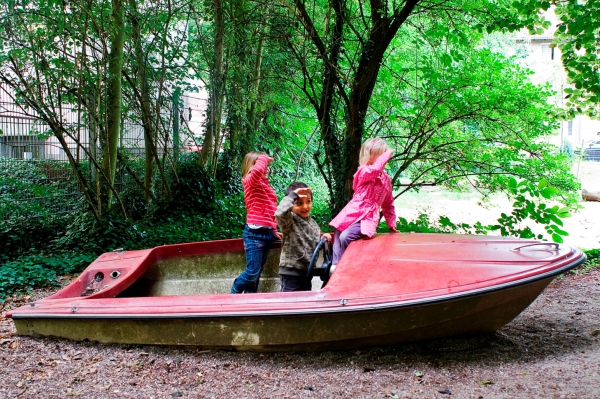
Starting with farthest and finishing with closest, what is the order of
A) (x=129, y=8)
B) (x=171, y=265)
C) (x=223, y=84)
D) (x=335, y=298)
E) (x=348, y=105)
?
(x=223, y=84), (x=129, y=8), (x=348, y=105), (x=171, y=265), (x=335, y=298)

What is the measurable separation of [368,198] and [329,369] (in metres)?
1.37

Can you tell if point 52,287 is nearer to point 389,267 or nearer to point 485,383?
point 389,267

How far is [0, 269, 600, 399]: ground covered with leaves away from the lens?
3154mm

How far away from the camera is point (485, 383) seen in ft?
10.4

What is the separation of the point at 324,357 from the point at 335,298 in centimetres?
53

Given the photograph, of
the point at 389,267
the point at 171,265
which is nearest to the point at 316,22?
the point at 171,265

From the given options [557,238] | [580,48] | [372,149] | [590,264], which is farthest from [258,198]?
[590,264]

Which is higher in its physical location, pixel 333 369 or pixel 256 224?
pixel 256 224

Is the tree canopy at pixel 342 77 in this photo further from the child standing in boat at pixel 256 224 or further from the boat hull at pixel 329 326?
the boat hull at pixel 329 326

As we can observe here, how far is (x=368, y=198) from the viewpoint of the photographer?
4277 mm

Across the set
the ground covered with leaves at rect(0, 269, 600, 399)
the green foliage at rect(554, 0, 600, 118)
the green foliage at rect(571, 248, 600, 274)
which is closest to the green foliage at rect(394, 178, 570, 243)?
the green foliage at rect(571, 248, 600, 274)

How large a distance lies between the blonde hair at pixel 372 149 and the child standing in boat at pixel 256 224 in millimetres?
799

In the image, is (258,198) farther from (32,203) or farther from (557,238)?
(32,203)

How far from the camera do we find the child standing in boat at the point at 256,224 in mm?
4512
